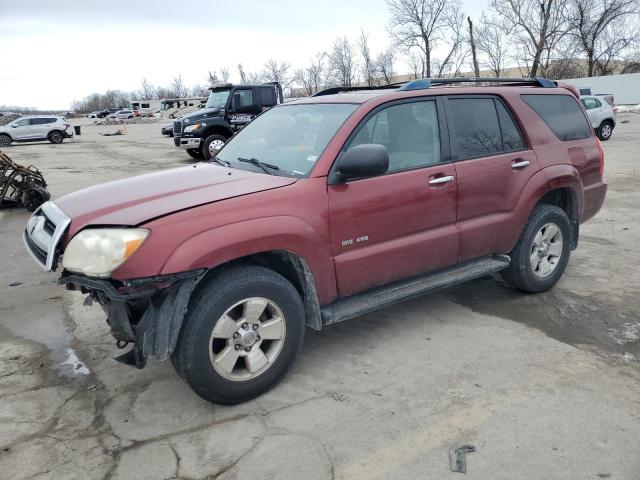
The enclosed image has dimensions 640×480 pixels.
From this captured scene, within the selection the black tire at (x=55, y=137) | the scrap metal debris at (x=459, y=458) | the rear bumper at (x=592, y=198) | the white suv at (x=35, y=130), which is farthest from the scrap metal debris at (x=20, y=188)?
the black tire at (x=55, y=137)

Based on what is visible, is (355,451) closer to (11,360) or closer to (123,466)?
(123,466)

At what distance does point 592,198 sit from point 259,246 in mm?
3529

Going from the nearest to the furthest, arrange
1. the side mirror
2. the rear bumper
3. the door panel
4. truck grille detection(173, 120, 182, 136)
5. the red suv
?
the red suv, the side mirror, the door panel, the rear bumper, truck grille detection(173, 120, 182, 136)

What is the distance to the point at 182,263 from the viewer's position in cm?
270

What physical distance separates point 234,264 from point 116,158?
18.3 metres

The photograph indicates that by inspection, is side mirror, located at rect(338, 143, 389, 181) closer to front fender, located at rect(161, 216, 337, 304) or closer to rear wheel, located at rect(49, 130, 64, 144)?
front fender, located at rect(161, 216, 337, 304)

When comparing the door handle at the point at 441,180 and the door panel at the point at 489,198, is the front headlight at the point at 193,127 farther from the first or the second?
the door handle at the point at 441,180

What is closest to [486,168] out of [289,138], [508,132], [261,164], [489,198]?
[489,198]

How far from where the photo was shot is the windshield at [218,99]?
16141 mm

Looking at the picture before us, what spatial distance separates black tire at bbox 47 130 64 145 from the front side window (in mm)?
30348

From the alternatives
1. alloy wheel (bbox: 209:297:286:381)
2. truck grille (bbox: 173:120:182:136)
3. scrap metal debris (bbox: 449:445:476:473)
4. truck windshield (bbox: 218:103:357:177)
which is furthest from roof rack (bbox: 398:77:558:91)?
truck grille (bbox: 173:120:182:136)

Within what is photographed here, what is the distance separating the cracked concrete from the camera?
101 inches

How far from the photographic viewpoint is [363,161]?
10.3 feet

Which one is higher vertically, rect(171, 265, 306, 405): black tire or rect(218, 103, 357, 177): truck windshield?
rect(218, 103, 357, 177): truck windshield
